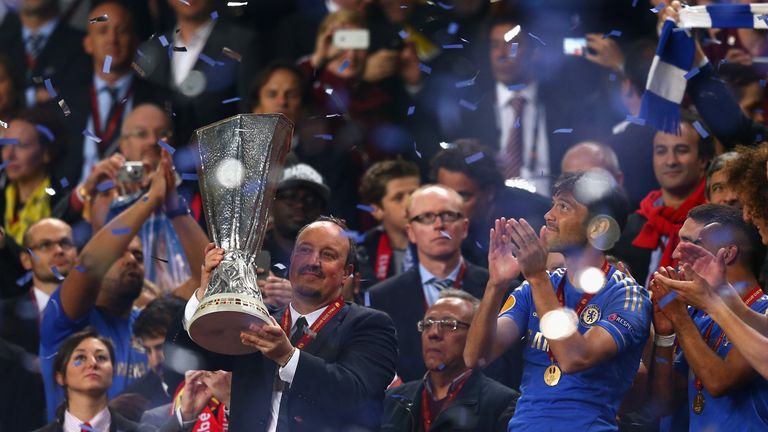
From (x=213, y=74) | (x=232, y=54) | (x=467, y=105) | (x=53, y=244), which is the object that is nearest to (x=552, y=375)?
(x=467, y=105)

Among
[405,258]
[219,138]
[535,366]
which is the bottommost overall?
[405,258]

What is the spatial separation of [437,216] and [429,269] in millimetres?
299

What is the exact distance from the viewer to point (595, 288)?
211 inches

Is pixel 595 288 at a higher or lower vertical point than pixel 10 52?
higher

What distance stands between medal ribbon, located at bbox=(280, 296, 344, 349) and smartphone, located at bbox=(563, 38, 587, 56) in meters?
3.05

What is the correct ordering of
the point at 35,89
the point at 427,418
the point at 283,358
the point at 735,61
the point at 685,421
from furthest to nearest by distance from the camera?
the point at 35,89 < the point at 735,61 < the point at 427,418 < the point at 685,421 < the point at 283,358

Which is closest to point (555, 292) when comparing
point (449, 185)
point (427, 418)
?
point (427, 418)

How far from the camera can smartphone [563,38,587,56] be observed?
815 centimetres

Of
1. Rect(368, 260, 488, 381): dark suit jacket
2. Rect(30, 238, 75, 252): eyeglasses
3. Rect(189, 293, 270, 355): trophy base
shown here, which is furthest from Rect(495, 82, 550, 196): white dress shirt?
Rect(189, 293, 270, 355): trophy base

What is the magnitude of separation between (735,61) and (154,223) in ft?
11.3

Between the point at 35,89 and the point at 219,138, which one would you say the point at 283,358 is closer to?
the point at 219,138

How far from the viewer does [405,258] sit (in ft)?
24.9

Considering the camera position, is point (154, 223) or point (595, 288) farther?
point (154, 223)

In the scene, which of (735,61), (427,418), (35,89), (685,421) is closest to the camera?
(685,421)
